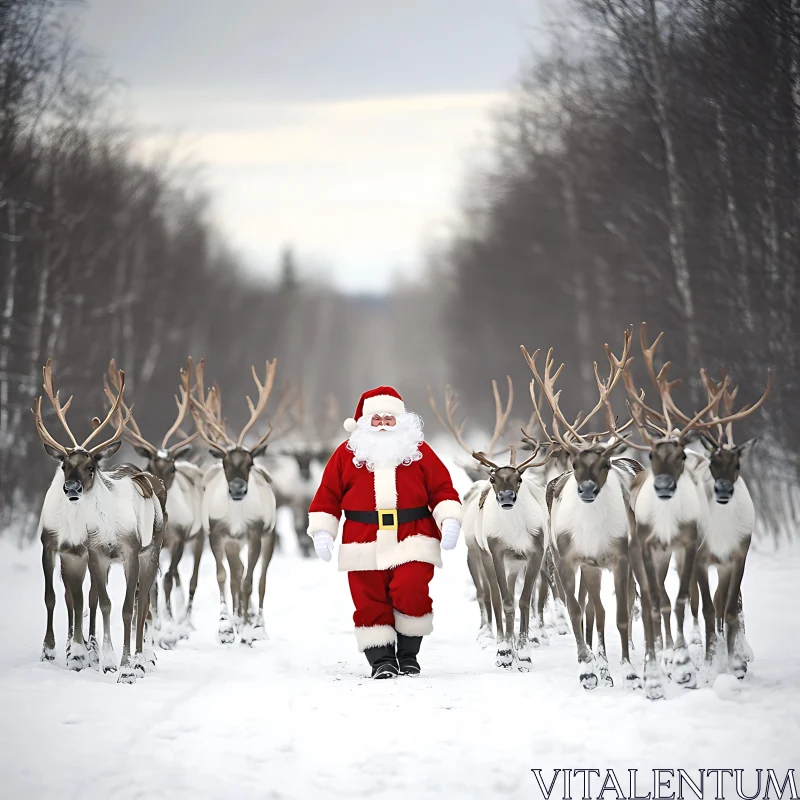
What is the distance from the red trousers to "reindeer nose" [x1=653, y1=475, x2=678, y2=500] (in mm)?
1839

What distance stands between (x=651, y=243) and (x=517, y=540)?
28.9 feet

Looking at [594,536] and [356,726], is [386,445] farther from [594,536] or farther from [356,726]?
[356,726]

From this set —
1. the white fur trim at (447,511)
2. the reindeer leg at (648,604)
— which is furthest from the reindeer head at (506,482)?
the reindeer leg at (648,604)

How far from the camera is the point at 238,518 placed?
33.7ft

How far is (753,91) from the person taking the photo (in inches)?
495

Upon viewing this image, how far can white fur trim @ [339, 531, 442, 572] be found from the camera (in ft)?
26.8

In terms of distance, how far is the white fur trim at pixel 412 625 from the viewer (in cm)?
805

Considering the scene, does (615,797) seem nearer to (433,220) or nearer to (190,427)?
(190,427)

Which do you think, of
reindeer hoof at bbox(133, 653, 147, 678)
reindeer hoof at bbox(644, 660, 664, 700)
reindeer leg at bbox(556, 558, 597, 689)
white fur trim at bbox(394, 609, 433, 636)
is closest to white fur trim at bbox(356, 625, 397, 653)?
white fur trim at bbox(394, 609, 433, 636)

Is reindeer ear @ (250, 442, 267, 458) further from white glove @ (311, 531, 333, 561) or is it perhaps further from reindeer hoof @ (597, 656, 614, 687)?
reindeer hoof @ (597, 656, 614, 687)

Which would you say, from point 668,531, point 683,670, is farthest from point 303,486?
point 683,670

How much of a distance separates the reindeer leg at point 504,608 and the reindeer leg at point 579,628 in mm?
616

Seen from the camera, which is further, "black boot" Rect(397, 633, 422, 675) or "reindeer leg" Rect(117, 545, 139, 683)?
"black boot" Rect(397, 633, 422, 675)

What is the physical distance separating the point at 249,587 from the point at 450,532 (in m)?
2.42
